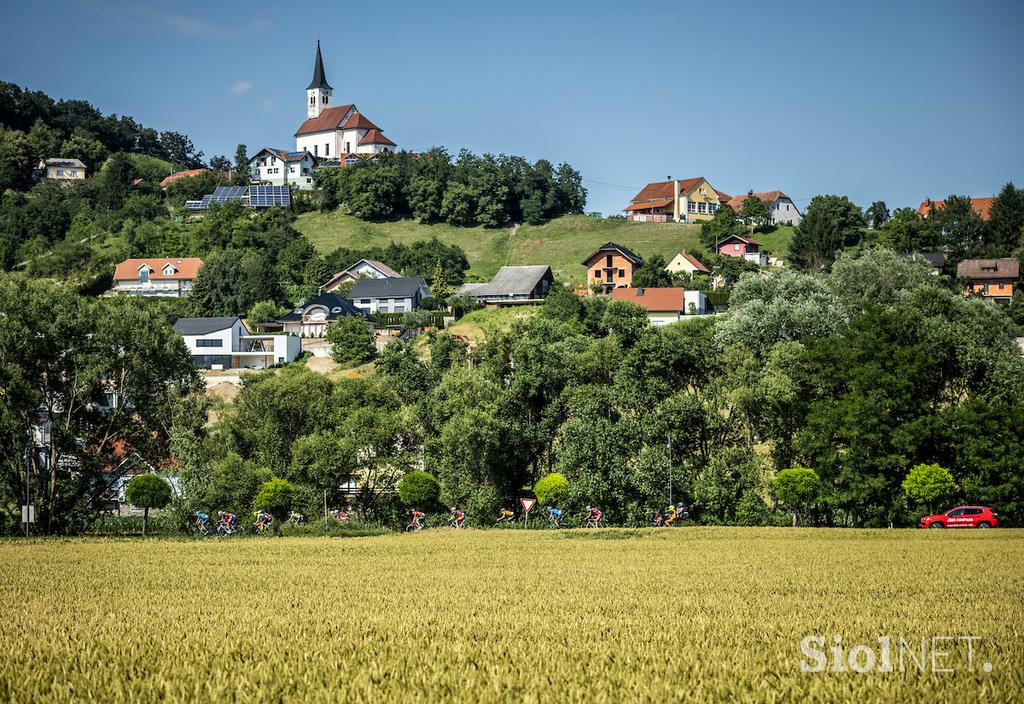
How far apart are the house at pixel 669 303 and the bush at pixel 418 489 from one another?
41.6 metres

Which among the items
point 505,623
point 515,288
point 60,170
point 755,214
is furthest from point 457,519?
point 60,170

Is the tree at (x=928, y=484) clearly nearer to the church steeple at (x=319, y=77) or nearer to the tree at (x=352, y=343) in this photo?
the tree at (x=352, y=343)

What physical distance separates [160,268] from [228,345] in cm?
2782

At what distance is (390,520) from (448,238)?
259ft

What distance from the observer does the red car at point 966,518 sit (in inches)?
1492

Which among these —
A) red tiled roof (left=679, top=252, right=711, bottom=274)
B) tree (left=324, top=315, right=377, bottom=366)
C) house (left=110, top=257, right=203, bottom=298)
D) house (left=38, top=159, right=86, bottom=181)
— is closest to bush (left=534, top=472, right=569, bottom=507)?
tree (left=324, top=315, right=377, bottom=366)

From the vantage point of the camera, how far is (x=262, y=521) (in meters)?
40.4

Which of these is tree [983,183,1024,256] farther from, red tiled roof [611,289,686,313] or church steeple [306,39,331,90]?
church steeple [306,39,331,90]

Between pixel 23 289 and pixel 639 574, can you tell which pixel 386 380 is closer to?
pixel 23 289

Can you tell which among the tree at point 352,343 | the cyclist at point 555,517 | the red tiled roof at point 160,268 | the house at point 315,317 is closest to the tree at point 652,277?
the house at point 315,317

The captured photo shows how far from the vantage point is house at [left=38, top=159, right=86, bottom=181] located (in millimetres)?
158875

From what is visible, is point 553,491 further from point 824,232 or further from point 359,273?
point 359,273

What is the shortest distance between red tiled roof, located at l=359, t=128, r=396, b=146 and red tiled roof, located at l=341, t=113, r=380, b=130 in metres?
1.24

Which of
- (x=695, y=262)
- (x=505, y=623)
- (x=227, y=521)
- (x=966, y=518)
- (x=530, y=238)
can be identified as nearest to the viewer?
(x=505, y=623)
